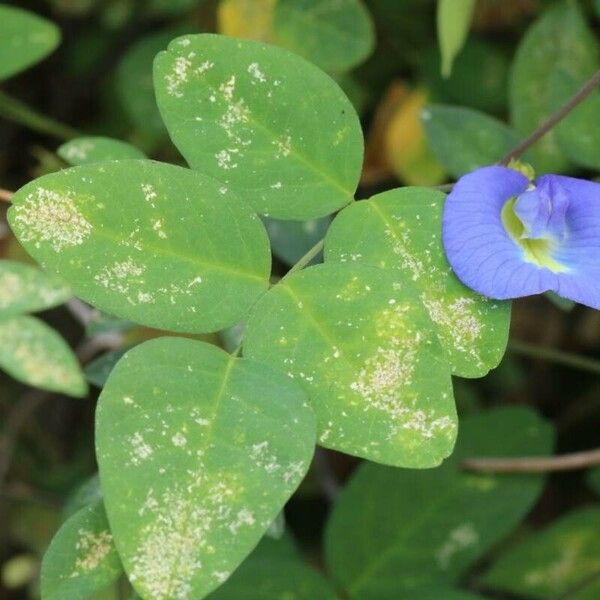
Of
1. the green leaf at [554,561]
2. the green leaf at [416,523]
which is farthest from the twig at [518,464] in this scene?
the green leaf at [554,561]

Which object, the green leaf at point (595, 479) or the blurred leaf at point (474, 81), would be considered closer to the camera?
the green leaf at point (595, 479)

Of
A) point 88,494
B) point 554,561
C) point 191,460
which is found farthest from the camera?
point 554,561

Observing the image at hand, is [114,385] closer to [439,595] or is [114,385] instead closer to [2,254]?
[439,595]

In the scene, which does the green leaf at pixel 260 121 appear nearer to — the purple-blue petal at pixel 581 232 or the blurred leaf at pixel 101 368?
the purple-blue petal at pixel 581 232

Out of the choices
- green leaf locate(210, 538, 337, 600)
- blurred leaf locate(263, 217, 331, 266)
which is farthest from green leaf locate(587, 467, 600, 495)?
blurred leaf locate(263, 217, 331, 266)

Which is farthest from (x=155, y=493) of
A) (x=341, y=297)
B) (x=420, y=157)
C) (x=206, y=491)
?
(x=420, y=157)

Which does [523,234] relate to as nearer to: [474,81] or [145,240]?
[145,240]

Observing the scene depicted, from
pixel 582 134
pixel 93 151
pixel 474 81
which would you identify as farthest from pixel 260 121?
pixel 474 81
